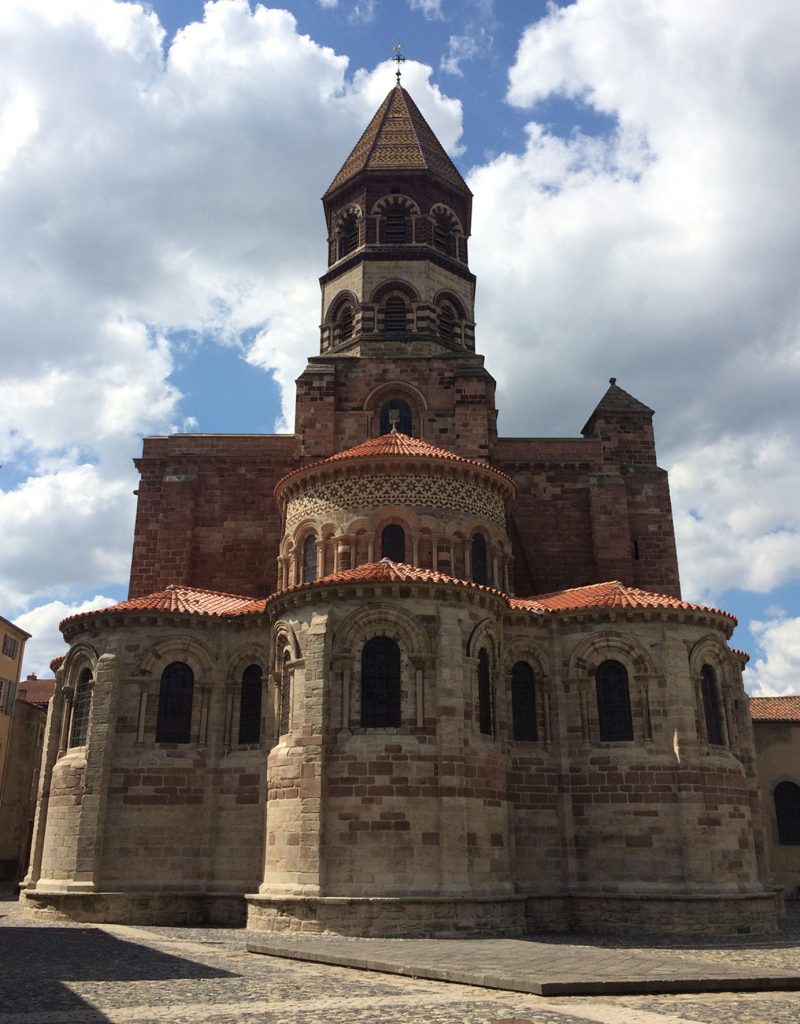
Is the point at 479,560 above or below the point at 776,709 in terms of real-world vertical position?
above

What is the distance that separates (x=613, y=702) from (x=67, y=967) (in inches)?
530

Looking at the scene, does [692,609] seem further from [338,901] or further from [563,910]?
[338,901]

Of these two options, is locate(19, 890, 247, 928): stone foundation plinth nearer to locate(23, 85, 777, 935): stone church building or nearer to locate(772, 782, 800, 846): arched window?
locate(23, 85, 777, 935): stone church building

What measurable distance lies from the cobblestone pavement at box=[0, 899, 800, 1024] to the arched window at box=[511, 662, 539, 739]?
6.79 m

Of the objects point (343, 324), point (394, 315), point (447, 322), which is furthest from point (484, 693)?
point (343, 324)

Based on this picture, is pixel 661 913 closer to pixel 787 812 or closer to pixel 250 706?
pixel 250 706

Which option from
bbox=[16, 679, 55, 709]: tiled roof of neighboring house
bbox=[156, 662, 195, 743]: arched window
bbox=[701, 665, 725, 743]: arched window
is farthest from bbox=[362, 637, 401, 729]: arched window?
bbox=[16, 679, 55, 709]: tiled roof of neighboring house

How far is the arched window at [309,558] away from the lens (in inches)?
947

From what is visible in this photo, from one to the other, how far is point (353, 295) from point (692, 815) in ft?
69.4

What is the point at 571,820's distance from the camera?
20.8 m

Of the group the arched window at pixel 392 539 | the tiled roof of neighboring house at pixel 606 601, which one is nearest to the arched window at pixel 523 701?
the tiled roof of neighboring house at pixel 606 601

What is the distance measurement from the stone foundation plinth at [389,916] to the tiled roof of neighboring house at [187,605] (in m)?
7.39

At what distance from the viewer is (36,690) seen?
154 feet

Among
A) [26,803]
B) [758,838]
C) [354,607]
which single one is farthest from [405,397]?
[26,803]
